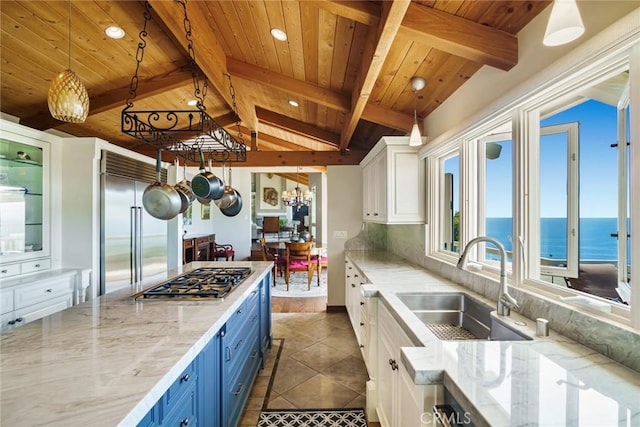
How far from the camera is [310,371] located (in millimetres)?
2646

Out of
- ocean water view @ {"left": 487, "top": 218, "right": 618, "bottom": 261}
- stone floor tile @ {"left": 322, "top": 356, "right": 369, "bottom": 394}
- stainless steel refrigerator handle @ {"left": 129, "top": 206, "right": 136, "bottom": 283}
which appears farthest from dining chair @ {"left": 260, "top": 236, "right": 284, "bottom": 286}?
ocean water view @ {"left": 487, "top": 218, "right": 618, "bottom": 261}

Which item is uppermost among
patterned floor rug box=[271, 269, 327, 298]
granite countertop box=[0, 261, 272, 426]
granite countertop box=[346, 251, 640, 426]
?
granite countertop box=[0, 261, 272, 426]

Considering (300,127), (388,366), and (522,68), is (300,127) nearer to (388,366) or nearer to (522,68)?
(522,68)

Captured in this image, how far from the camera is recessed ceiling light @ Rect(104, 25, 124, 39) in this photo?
2.41 meters

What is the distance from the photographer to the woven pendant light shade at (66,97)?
4.68 feet

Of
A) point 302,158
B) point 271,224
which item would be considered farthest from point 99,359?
point 271,224

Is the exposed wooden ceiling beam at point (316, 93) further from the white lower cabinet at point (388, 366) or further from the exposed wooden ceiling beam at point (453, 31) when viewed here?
the white lower cabinet at point (388, 366)

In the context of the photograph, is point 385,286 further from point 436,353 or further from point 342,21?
point 342,21

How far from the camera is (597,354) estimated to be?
40.9 inches

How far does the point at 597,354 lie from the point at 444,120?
1915 millimetres

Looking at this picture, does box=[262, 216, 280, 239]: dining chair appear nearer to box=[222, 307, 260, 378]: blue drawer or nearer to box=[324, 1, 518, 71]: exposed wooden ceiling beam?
box=[222, 307, 260, 378]: blue drawer

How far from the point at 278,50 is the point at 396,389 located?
8.73 ft

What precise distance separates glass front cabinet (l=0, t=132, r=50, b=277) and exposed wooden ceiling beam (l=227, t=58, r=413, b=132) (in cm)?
203

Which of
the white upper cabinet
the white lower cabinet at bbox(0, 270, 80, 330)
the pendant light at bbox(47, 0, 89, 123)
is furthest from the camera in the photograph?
the white upper cabinet
